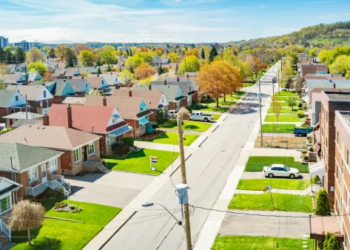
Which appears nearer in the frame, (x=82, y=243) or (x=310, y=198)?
(x=82, y=243)

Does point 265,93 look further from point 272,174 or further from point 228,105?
point 272,174

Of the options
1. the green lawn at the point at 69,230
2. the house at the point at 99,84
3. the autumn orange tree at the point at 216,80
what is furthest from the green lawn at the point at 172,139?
the house at the point at 99,84

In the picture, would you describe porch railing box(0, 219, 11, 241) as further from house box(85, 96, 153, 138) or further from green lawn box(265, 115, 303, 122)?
green lawn box(265, 115, 303, 122)

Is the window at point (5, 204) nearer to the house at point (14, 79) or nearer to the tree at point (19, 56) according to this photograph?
the house at point (14, 79)

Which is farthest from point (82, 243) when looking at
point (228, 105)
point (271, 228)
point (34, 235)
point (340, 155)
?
point (228, 105)

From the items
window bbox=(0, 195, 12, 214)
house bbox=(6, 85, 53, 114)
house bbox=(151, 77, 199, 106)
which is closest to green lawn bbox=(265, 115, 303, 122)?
house bbox=(151, 77, 199, 106)

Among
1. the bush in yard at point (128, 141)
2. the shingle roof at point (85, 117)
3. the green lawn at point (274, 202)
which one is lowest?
the green lawn at point (274, 202)
